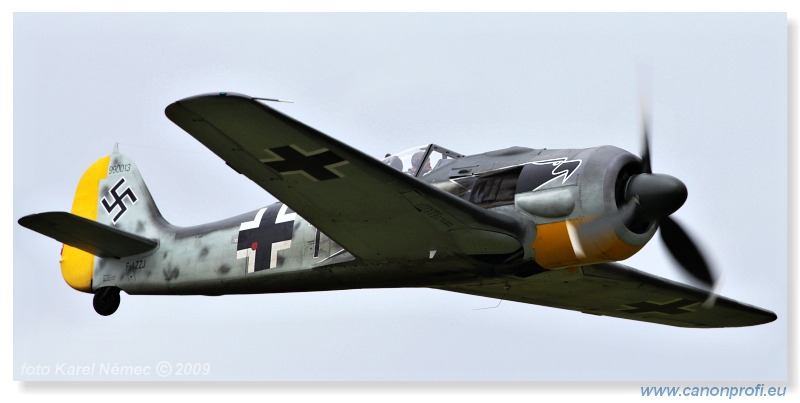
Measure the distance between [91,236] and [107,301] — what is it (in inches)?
34.7

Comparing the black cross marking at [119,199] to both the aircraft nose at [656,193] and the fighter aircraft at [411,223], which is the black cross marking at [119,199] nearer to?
the fighter aircraft at [411,223]

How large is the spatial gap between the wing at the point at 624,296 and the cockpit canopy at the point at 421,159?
1.31 metres

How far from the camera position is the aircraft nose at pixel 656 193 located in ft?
35.1

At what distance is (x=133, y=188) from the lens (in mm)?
15734

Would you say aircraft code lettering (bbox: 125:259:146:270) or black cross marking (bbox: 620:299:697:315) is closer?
aircraft code lettering (bbox: 125:259:146:270)

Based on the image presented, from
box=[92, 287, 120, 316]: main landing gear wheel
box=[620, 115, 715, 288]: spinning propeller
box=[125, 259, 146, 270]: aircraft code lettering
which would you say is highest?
box=[620, 115, 715, 288]: spinning propeller

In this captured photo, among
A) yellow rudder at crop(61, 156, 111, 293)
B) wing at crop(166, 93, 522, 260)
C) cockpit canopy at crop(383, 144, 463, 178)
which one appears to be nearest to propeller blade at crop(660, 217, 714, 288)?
wing at crop(166, 93, 522, 260)

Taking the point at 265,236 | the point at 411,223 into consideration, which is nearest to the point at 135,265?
the point at 265,236

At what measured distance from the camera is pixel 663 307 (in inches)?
579

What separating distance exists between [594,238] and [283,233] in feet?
11.3

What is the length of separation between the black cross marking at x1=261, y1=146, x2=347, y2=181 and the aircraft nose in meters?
2.63

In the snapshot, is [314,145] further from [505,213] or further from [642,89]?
[642,89]

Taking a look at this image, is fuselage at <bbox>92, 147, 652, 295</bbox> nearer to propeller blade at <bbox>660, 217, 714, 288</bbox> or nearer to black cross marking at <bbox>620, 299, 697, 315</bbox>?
propeller blade at <bbox>660, 217, 714, 288</bbox>

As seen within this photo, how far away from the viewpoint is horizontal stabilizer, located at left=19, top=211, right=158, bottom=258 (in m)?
13.4
